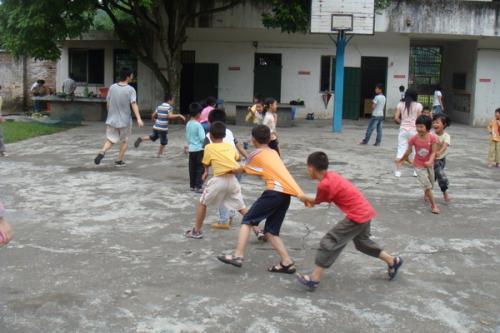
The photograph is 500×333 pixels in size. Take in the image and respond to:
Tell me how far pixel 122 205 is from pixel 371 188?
383 centimetres

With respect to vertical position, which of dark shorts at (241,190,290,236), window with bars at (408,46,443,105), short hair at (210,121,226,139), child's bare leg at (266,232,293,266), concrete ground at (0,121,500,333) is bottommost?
concrete ground at (0,121,500,333)

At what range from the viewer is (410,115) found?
34.0 ft

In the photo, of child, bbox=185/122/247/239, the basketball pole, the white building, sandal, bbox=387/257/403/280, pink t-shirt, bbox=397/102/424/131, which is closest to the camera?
sandal, bbox=387/257/403/280

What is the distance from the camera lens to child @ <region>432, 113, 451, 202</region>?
8250 mm

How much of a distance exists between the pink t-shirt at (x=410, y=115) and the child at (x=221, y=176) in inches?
208

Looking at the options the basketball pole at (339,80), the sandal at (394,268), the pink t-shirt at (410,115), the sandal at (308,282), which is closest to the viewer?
the sandal at (308,282)

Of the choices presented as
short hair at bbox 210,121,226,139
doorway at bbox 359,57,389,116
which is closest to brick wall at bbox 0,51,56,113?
doorway at bbox 359,57,389,116

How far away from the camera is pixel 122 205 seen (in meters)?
7.61

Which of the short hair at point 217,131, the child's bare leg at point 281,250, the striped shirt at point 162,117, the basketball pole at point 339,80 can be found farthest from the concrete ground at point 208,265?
the basketball pole at point 339,80

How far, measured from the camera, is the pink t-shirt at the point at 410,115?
10297mm

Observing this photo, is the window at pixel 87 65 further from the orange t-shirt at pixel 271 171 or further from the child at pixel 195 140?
the orange t-shirt at pixel 271 171

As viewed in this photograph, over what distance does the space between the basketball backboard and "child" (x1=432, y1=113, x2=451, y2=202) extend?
9.01 metres

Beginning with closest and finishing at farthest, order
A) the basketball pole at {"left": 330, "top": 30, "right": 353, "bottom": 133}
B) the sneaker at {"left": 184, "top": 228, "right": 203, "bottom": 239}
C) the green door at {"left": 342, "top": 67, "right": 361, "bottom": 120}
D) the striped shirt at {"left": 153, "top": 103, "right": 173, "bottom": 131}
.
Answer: the sneaker at {"left": 184, "top": 228, "right": 203, "bottom": 239} → the striped shirt at {"left": 153, "top": 103, "right": 173, "bottom": 131} → the basketball pole at {"left": 330, "top": 30, "right": 353, "bottom": 133} → the green door at {"left": 342, "top": 67, "right": 361, "bottom": 120}

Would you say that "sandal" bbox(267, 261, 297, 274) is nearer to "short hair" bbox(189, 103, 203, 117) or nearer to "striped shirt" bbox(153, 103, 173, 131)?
"short hair" bbox(189, 103, 203, 117)
